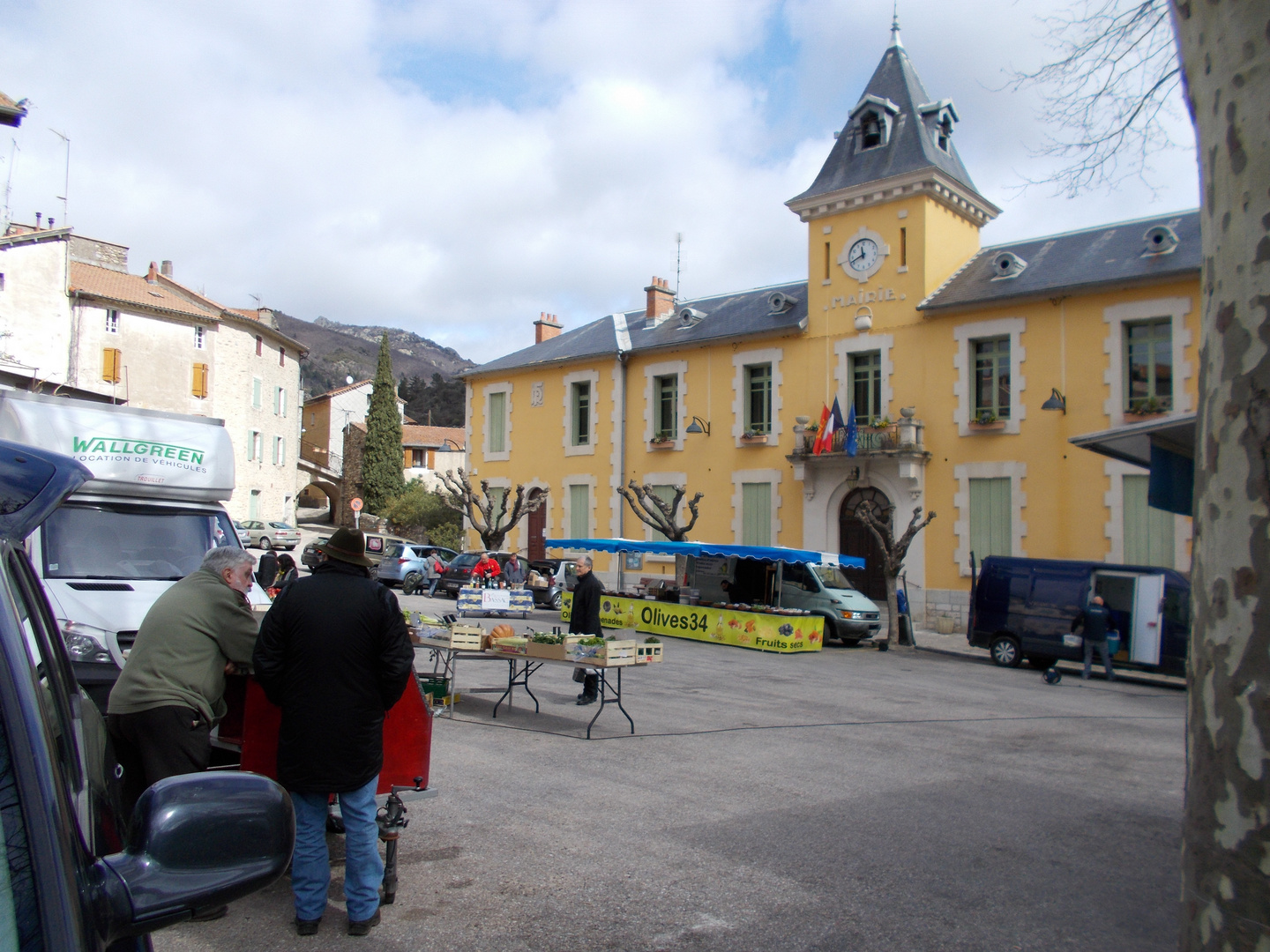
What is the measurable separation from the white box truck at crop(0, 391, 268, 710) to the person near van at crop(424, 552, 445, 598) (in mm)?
19058

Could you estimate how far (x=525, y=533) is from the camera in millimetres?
32750

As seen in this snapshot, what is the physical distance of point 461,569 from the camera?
2683 cm

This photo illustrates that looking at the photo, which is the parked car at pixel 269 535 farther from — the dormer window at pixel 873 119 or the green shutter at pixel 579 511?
the dormer window at pixel 873 119

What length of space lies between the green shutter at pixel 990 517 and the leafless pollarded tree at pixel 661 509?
21.7 ft

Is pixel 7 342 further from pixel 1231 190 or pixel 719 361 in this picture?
pixel 1231 190

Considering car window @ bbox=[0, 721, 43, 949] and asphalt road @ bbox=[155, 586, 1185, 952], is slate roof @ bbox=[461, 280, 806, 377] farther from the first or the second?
car window @ bbox=[0, 721, 43, 949]

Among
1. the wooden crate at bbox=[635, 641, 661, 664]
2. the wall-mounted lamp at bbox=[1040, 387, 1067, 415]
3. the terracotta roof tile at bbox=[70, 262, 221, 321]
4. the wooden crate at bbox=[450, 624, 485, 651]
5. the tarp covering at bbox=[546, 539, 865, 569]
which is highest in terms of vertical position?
the terracotta roof tile at bbox=[70, 262, 221, 321]

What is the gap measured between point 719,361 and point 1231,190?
2563cm

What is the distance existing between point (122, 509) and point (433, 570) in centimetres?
2079

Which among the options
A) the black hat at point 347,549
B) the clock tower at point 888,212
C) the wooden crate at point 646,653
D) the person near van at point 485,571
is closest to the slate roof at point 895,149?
the clock tower at point 888,212

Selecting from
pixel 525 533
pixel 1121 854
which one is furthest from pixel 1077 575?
pixel 525 533

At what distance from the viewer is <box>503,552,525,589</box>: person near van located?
2616 centimetres

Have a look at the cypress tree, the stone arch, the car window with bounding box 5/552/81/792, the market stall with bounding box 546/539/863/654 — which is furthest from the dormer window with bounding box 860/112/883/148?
the stone arch

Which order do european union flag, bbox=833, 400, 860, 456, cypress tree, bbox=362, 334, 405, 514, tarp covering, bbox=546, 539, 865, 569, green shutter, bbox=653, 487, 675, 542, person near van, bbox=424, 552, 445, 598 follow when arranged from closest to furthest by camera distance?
tarp covering, bbox=546, 539, 865, 569, european union flag, bbox=833, 400, 860, 456, person near van, bbox=424, 552, 445, 598, green shutter, bbox=653, 487, 675, 542, cypress tree, bbox=362, 334, 405, 514
